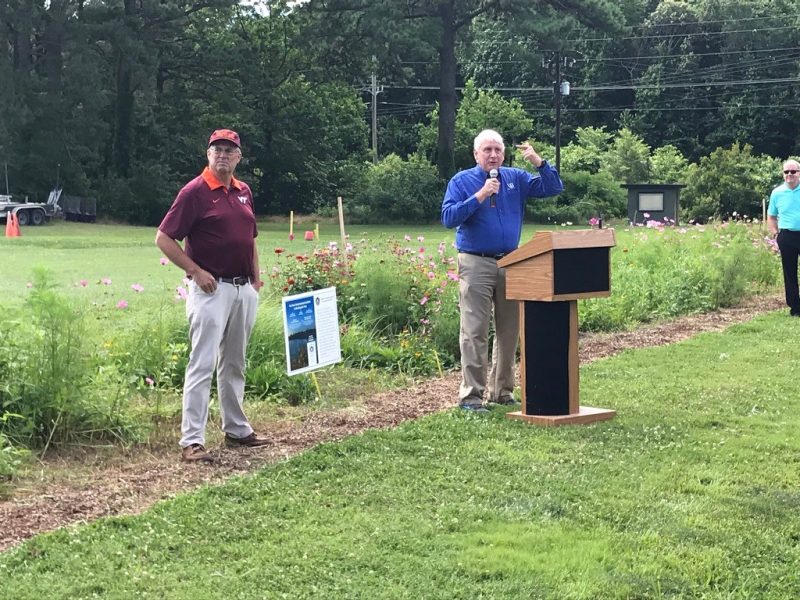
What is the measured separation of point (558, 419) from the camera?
6.86 metres

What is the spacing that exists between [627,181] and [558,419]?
48.8m

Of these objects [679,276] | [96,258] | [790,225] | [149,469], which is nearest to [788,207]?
[790,225]

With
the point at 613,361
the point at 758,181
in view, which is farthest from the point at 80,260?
the point at 758,181

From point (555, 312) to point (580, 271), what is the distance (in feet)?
1.11

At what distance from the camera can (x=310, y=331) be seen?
7.11m

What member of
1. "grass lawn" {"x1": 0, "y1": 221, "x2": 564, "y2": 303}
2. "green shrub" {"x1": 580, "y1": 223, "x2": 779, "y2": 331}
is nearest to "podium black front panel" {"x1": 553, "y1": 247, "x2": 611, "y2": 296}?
"green shrub" {"x1": 580, "y1": 223, "x2": 779, "y2": 331}

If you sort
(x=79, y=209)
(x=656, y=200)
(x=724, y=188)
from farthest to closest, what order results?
(x=724, y=188) < (x=79, y=209) < (x=656, y=200)

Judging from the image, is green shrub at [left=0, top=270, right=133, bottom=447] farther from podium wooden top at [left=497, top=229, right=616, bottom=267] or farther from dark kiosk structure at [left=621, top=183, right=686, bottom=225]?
dark kiosk structure at [left=621, top=183, right=686, bottom=225]

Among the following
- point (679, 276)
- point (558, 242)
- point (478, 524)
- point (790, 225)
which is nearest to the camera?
point (478, 524)

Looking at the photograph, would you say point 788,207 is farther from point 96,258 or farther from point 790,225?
point 96,258

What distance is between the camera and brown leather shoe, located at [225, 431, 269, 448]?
6.39m

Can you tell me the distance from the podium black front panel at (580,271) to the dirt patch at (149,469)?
4.61ft

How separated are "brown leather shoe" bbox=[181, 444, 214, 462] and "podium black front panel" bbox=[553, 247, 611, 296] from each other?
2.59m

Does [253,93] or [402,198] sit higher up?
[253,93]
